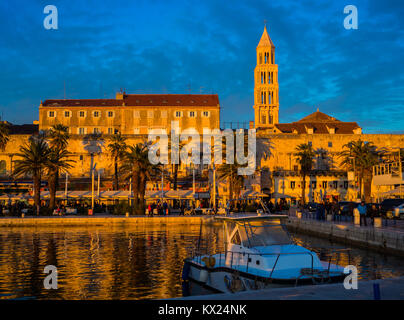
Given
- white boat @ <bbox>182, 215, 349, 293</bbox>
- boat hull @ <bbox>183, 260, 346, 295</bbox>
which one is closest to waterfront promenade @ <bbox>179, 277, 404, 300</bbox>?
boat hull @ <bbox>183, 260, 346, 295</bbox>

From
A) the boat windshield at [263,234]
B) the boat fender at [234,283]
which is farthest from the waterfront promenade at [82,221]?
the boat fender at [234,283]

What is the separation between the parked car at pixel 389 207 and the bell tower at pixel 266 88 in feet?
287

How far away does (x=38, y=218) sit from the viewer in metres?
46.1

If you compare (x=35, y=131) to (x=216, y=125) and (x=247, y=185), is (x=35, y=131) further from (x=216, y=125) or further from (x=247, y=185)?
(x=247, y=185)

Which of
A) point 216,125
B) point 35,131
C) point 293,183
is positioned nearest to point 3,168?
point 35,131

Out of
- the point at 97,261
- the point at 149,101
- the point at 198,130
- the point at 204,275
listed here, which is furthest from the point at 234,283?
the point at 149,101

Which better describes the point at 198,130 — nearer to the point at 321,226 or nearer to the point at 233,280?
the point at 321,226

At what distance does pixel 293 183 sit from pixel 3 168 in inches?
2278

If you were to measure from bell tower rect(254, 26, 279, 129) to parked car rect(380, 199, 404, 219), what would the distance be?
8748 cm

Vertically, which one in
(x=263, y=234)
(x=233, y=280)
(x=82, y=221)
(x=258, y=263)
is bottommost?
(x=82, y=221)

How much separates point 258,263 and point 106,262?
443 inches

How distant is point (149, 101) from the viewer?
98.1m

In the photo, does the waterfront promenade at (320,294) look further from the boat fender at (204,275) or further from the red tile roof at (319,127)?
the red tile roof at (319,127)

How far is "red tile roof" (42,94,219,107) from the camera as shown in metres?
96.8
